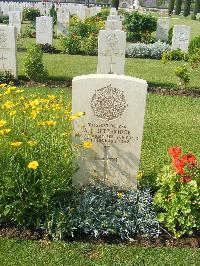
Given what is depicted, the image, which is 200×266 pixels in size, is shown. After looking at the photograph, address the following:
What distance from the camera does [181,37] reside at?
56.5 ft

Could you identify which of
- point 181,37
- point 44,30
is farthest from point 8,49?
point 181,37

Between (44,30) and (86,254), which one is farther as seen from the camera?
(44,30)

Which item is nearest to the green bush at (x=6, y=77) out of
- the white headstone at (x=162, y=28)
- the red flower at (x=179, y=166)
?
the red flower at (x=179, y=166)

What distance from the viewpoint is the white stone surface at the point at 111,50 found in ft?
35.4

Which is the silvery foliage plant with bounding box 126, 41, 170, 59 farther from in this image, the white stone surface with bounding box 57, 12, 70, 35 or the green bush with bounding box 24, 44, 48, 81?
the green bush with bounding box 24, 44, 48, 81

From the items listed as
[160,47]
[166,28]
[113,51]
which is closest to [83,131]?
[113,51]

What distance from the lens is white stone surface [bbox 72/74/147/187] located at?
450 centimetres

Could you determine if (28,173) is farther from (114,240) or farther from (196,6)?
(196,6)

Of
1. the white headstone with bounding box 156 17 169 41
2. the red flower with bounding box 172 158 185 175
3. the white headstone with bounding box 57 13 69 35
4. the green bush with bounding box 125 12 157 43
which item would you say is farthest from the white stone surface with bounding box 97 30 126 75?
the white headstone with bounding box 57 13 69 35

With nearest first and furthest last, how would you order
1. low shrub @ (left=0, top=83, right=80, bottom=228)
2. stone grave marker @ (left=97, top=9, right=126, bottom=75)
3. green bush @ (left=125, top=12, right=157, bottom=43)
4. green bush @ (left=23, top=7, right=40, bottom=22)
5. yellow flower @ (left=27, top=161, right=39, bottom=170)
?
yellow flower @ (left=27, top=161, right=39, bottom=170)
low shrub @ (left=0, top=83, right=80, bottom=228)
stone grave marker @ (left=97, top=9, right=126, bottom=75)
green bush @ (left=125, top=12, right=157, bottom=43)
green bush @ (left=23, top=7, right=40, bottom=22)

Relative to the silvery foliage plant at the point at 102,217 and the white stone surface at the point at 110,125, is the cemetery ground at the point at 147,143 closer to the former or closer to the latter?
the silvery foliage plant at the point at 102,217

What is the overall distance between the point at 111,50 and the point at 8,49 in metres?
2.93

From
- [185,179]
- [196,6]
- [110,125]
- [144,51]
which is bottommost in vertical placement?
[185,179]

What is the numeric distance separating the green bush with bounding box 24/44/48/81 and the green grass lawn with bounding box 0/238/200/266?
7.38 meters
